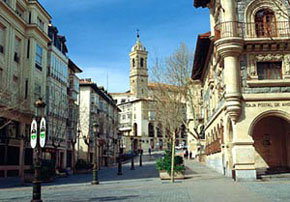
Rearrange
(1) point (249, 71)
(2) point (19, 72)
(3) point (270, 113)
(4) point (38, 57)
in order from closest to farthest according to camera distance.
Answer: (3) point (270, 113)
(1) point (249, 71)
(2) point (19, 72)
(4) point (38, 57)

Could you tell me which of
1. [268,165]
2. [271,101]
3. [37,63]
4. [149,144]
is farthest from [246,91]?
[149,144]

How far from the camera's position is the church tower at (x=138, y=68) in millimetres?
A: 134500

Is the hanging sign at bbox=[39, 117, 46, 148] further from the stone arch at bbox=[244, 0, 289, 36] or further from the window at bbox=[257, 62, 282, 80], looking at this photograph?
the stone arch at bbox=[244, 0, 289, 36]

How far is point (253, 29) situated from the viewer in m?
21.9

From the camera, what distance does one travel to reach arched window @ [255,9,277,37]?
865 inches

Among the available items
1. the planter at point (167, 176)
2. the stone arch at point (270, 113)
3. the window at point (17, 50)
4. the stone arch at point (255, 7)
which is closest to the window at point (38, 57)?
the window at point (17, 50)

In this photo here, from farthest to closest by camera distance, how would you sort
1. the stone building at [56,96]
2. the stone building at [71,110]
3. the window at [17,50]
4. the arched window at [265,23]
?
1. the stone building at [71,110]
2. the stone building at [56,96]
3. the window at [17,50]
4. the arched window at [265,23]

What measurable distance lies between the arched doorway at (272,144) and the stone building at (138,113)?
80.6 meters

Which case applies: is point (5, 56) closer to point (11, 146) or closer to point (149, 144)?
point (11, 146)

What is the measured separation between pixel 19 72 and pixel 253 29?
69.6 feet

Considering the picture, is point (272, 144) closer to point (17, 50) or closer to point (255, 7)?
point (255, 7)

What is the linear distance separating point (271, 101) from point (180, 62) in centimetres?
1679

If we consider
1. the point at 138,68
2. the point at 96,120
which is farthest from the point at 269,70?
the point at 138,68

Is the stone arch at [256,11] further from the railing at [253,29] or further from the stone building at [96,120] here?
the stone building at [96,120]
